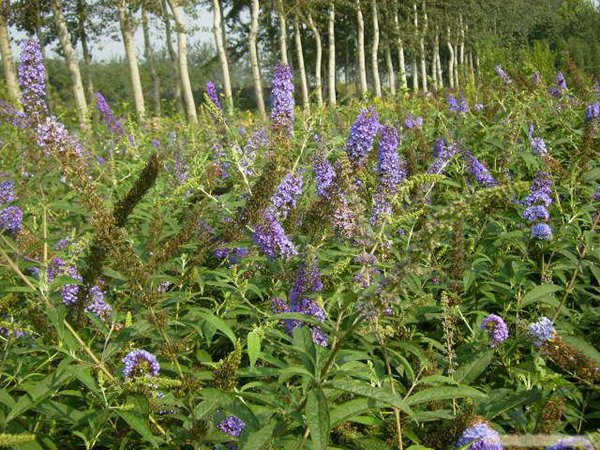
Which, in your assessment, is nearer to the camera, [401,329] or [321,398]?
[321,398]

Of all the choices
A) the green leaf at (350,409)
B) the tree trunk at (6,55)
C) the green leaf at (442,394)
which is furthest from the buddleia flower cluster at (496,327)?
the tree trunk at (6,55)

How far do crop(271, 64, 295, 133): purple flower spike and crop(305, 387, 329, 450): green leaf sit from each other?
2492 mm

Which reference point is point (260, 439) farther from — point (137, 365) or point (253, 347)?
point (137, 365)

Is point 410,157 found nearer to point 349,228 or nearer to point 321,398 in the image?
point 349,228

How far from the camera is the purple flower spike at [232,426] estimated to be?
2010 millimetres

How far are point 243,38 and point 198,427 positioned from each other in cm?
4300

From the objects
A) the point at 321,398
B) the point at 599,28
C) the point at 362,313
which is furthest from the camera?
the point at 599,28

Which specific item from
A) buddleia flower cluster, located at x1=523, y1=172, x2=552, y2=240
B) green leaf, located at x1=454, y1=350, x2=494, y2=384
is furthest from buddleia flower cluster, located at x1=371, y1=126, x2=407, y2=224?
green leaf, located at x1=454, y1=350, x2=494, y2=384

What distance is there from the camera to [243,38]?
1672 inches

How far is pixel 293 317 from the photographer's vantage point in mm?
1883

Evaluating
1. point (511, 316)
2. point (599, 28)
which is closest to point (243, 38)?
point (599, 28)

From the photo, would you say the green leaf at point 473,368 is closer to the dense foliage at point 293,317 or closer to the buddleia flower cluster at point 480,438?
the dense foliage at point 293,317

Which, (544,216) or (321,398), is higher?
(321,398)

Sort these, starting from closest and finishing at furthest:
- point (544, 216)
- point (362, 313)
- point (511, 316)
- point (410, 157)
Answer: point (362, 313) → point (511, 316) → point (544, 216) → point (410, 157)
